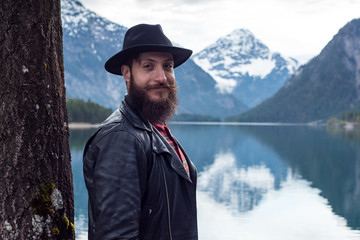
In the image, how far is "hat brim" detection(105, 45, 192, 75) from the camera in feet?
11.5

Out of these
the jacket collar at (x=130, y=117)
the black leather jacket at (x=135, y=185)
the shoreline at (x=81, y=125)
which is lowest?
the shoreline at (x=81, y=125)

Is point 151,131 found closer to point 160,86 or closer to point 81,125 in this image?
point 160,86

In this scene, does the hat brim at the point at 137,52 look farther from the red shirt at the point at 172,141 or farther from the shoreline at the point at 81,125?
the shoreline at the point at 81,125

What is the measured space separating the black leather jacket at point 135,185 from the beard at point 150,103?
0.15m

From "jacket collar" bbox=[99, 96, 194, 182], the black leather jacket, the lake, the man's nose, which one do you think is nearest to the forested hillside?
the lake

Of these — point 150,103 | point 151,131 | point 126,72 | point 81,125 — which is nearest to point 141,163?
point 151,131

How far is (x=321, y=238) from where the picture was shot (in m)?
23.4

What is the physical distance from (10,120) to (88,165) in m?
0.81

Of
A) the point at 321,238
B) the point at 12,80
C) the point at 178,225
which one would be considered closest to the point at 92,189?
the point at 178,225

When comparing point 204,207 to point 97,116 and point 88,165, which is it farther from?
point 97,116

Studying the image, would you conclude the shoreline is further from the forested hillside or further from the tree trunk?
the tree trunk

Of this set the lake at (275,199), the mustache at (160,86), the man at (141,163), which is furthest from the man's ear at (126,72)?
the lake at (275,199)

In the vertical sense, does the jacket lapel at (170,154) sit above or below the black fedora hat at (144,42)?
below

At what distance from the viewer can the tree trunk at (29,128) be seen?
3.42 m
